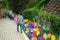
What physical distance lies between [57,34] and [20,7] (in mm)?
34523

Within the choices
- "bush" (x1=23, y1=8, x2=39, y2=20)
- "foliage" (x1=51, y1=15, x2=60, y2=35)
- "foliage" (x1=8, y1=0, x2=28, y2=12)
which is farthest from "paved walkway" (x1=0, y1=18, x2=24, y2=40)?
"foliage" (x1=8, y1=0, x2=28, y2=12)

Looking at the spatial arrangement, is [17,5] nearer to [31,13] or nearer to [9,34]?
[31,13]

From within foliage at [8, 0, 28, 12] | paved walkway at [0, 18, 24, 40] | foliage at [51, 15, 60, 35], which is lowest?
foliage at [8, 0, 28, 12]

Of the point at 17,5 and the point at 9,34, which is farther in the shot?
the point at 17,5

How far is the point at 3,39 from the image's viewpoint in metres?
15.8

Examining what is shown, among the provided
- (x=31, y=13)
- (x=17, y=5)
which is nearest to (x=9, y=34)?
(x=31, y=13)

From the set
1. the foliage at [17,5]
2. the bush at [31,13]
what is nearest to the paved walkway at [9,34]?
the bush at [31,13]

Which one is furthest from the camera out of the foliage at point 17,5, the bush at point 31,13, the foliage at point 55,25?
the foliage at point 17,5

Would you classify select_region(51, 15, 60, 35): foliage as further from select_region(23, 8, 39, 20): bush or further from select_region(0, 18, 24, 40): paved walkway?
select_region(23, 8, 39, 20): bush

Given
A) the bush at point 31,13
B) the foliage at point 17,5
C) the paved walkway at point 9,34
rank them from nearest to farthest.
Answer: the paved walkway at point 9,34 < the bush at point 31,13 < the foliage at point 17,5

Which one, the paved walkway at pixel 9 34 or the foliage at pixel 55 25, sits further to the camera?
the paved walkway at pixel 9 34

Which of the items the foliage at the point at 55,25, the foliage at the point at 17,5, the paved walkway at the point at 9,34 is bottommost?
the foliage at the point at 17,5

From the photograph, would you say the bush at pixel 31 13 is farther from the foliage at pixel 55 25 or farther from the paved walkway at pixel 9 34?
the foliage at pixel 55 25

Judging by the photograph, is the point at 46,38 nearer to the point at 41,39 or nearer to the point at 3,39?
the point at 41,39
